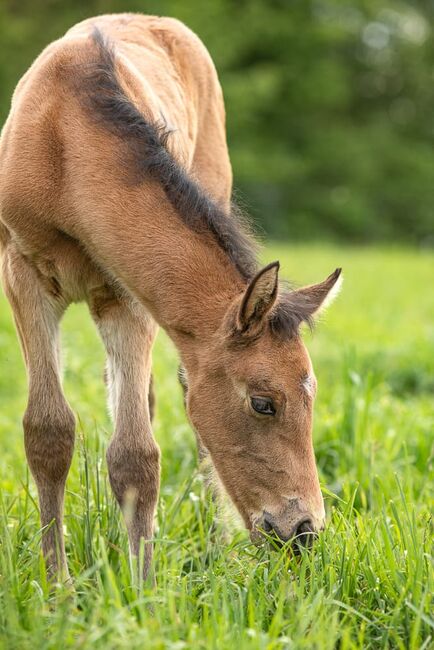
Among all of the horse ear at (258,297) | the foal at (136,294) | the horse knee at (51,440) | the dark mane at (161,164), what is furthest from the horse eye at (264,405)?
the horse knee at (51,440)

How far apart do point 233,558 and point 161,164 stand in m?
1.53

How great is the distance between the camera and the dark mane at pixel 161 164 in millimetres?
3615

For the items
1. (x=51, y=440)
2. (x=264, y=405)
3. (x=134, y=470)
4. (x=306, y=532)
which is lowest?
(x=306, y=532)

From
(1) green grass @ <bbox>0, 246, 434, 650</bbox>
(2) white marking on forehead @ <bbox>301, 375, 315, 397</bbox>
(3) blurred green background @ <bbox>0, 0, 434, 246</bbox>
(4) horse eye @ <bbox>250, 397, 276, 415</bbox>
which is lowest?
(1) green grass @ <bbox>0, 246, 434, 650</bbox>

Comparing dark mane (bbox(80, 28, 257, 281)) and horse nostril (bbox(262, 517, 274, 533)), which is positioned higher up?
dark mane (bbox(80, 28, 257, 281))

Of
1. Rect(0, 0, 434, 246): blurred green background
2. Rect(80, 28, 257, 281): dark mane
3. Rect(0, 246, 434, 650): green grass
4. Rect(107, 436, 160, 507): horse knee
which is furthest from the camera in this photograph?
Rect(0, 0, 434, 246): blurred green background

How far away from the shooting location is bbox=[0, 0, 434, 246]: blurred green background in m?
28.1

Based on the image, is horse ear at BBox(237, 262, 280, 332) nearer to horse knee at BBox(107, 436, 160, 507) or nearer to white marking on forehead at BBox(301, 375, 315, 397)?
white marking on forehead at BBox(301, 375, 315, 397)

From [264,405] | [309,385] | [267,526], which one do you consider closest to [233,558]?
[267,526]

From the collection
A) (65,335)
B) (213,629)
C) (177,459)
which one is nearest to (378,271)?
(65,335)

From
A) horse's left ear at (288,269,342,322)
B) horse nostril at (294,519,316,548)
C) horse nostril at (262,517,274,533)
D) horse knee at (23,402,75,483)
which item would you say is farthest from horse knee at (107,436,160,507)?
horse's left ear at (288,269,342,322)

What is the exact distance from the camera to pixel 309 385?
340 cm

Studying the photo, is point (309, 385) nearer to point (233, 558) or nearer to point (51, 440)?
point (233, 558)

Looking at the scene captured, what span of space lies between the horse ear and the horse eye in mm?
255
